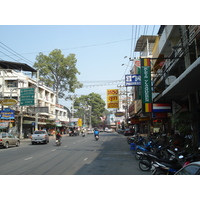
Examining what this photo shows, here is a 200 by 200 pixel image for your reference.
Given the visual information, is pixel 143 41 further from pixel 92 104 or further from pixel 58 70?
pixel 92 104

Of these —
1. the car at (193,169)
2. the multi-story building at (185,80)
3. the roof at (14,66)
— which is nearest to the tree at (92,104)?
the roof at (14,66)

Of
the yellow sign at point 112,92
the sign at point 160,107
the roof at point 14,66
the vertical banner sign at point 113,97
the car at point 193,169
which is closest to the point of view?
the car at point 193,169

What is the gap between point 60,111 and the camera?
222 feet

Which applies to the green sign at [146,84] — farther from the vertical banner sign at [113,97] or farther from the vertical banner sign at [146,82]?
the vertical banner sign at [113,97]

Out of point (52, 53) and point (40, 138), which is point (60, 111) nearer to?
point (52, 53)

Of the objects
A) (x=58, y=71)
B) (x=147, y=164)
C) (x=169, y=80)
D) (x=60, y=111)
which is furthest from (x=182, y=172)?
(x=60, y=111)

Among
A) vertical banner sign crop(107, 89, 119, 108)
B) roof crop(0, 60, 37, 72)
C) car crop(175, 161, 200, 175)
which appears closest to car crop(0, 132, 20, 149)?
vertical banner sign crop(107, 89, 119, 108)

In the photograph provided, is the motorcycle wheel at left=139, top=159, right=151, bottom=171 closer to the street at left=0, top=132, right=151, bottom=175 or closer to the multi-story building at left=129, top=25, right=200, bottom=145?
the street at left=0, top=132, right=151, bottom=175

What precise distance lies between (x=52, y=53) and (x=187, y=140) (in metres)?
43.1

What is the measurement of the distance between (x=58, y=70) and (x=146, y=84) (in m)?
36.3

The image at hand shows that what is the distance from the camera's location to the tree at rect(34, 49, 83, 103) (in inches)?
1945

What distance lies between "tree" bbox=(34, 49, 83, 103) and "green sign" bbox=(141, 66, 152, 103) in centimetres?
3498

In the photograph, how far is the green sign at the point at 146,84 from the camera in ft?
55.1

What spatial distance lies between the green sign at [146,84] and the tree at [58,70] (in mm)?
34979
